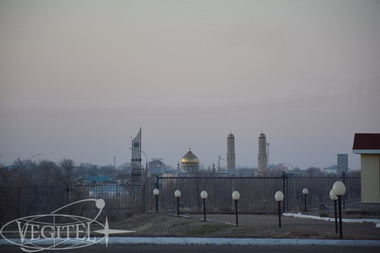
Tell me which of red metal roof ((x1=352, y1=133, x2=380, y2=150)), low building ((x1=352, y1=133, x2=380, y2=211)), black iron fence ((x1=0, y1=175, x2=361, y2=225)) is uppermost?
red metal roof ((x1=352, y1=133, x2=380, y2=150))

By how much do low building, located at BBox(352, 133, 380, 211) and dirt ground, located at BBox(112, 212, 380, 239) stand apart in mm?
7743

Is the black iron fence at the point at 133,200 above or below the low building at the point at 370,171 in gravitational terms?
below

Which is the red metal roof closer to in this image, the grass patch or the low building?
the low building

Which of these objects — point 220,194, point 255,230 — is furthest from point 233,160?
point 255,230

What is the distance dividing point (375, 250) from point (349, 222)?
6468 millimetres

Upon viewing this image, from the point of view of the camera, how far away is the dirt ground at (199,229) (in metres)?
12.9

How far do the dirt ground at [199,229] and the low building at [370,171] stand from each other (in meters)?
7.74

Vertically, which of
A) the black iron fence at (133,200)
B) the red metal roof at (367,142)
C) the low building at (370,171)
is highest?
the red metal roof at (367,142)

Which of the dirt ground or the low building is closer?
the dirt ground

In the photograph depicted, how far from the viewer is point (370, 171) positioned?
71.6 feet

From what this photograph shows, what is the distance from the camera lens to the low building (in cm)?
2161

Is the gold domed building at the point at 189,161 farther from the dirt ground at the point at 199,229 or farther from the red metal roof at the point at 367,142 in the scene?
the dirt ground at the point at 199,229

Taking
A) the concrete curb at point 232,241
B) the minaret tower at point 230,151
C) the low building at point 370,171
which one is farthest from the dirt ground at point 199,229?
the minaret tower at point 230,151

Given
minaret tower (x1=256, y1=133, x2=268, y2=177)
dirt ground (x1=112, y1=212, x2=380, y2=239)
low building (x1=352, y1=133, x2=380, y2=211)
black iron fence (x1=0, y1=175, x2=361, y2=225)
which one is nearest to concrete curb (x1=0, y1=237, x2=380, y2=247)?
dirt ground (x1=112, y1=212, x2=380, y2=239)
